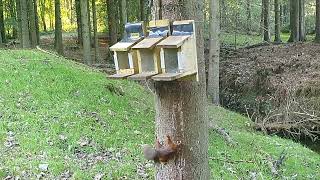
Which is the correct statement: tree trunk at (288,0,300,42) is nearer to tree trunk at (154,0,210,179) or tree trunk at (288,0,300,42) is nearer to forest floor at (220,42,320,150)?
forest floor at (220,42,320,150)

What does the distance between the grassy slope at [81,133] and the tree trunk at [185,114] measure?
2.70 metres

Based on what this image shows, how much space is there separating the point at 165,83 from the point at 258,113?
1299 centimetres

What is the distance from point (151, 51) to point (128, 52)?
0.22m

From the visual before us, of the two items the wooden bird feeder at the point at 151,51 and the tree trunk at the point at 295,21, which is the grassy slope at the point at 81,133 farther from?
the tree trunk at the point at 295,21

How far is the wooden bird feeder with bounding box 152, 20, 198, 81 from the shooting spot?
3.29 meters

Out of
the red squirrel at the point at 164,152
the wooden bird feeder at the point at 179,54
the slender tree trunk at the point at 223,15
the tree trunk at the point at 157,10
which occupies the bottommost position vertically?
the red squirrel at the point at 164,152

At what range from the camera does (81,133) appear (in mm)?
8180

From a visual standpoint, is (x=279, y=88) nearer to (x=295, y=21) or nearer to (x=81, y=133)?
(x=81, y=133)

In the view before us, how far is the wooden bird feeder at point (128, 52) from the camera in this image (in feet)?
11.6

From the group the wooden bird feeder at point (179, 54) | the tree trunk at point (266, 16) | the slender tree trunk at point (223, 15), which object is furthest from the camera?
the tree trunk at point (266, 16)

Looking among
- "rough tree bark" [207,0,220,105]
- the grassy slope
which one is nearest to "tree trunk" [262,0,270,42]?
"rough tree bark" [207,0,220,105]

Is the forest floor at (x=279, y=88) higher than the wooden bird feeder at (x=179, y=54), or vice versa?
the wooden bird feeder at (x=179, y=54)

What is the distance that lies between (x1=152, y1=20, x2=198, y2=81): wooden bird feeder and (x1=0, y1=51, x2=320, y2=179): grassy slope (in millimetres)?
3381

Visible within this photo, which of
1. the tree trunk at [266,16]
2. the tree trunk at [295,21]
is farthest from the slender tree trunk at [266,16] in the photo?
the tree trunk at [295,21]
